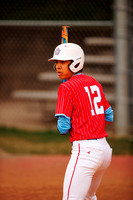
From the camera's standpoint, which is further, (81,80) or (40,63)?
(40,63)

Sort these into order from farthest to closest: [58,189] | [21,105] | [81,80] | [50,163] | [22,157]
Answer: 1. [21,105]
2. [22,157]
3. [50,163]
4. [58,189]
5. [81,80]

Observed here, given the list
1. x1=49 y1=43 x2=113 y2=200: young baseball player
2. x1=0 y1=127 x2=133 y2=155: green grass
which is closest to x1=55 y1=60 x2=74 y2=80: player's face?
x1=49 y1=43 x2=113 y2=200: young baseball player

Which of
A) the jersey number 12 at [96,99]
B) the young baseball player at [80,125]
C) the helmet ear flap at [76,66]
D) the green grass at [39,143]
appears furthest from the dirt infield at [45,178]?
the helmet ear flap at [76,66]

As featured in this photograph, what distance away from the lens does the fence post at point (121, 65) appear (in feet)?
26.0

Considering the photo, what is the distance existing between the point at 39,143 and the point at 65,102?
523 cm

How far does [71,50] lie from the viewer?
3156 millimetres

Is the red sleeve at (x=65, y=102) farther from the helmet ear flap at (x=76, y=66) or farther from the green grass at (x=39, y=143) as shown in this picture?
the green grass at (x=39, y=143)

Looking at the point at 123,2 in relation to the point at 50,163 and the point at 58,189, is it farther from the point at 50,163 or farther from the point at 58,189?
the point at 58,189

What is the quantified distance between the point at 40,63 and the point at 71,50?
972cm

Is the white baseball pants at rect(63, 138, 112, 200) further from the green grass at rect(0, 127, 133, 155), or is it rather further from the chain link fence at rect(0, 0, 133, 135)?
the chain link fence at rect(0, 0, 133, 135)

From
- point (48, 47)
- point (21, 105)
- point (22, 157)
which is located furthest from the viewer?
point (48, 47)

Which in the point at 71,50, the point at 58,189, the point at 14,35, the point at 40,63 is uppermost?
the point at 14,35

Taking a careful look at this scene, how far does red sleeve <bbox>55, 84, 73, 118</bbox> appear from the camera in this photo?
117 inches

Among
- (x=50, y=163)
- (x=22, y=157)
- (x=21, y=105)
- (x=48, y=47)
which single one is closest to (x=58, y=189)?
(x=50, y=163)
